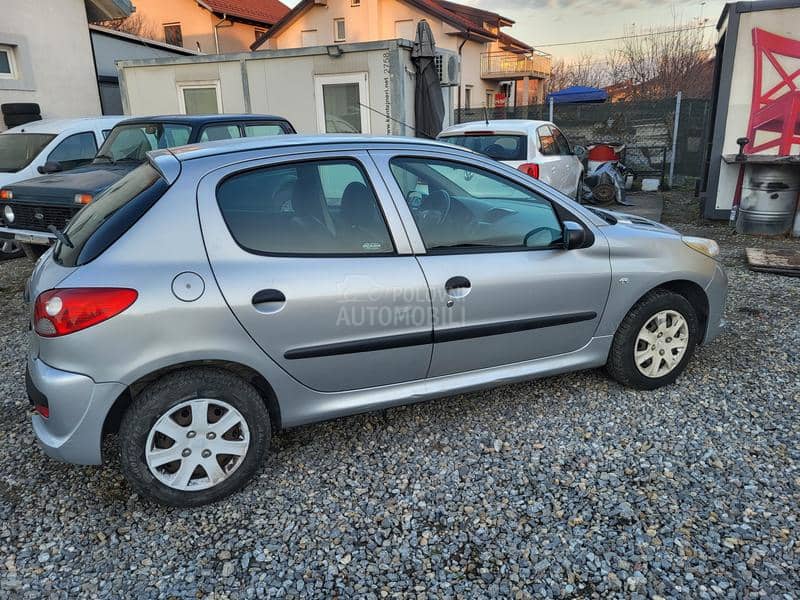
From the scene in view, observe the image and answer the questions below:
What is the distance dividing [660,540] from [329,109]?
31.0ft

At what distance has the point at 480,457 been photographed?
3.14 m

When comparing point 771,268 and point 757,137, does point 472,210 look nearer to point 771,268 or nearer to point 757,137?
point 771,268

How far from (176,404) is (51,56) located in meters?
12.8

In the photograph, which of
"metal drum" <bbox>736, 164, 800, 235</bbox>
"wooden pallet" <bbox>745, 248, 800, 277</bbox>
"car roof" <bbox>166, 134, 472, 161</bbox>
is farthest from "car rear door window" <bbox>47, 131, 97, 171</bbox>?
"metal drum" <bbox>736, 164, 800, 235</bbox>

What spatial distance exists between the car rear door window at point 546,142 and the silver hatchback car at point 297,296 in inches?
198

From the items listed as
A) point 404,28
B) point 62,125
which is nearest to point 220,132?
point 62,125

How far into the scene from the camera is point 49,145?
25.3 feet

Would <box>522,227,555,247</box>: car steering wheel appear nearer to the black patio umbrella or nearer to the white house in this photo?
the black patio umbrella

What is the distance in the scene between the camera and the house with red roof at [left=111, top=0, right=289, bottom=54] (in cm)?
2817

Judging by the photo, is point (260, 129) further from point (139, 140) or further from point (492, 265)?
point (492, 265)

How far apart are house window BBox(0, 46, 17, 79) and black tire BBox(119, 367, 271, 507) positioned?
39.7ft

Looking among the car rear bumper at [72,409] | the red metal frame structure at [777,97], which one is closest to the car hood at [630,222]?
the car rear bumper at [72,409]

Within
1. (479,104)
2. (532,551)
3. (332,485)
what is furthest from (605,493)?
(479,104)

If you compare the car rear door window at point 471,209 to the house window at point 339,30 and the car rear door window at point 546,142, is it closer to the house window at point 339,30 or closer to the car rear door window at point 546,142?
the car rear door window at point 546,142
